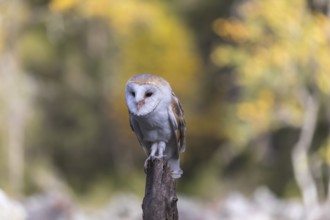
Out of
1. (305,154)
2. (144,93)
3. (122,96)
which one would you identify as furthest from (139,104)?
(122,96)

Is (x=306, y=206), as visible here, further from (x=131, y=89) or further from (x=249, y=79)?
(x=131, y=89)

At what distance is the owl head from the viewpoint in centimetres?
741

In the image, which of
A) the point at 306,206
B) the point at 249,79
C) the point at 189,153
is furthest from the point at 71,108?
the point at 306,206

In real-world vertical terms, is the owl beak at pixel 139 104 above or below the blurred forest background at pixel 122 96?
below

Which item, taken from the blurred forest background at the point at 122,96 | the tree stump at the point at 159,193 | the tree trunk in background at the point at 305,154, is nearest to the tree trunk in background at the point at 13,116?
the blurred forest background at the point at 122,96

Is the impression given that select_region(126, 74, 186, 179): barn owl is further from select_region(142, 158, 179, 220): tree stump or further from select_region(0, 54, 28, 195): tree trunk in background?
select_region(0, 54, 28, 195): tree trunk in background

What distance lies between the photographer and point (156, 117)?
24.8 ft

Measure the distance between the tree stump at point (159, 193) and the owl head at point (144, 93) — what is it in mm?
487

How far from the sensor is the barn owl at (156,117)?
24.4ft

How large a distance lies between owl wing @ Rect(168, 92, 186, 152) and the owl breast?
48 millimetres

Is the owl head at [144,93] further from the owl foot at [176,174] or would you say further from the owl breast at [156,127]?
the owl foot at [176,174]

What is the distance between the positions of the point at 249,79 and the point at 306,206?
133 inches

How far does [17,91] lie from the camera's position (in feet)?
85.9

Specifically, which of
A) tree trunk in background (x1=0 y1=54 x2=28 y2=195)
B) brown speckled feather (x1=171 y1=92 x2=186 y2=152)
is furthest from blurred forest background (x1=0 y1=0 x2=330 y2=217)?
brown speckled feather (x1=171 y1=92 x2=186 y2=152)
